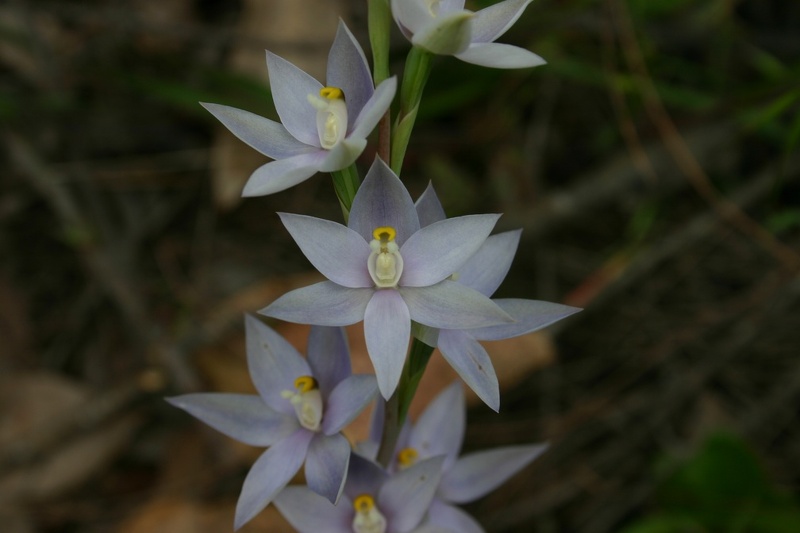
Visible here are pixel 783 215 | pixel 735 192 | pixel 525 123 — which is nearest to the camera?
pixel 783 215

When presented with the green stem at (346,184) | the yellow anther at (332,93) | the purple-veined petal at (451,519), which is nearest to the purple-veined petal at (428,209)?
the green stem at (346,184)

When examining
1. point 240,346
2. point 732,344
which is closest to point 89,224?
point 240,346

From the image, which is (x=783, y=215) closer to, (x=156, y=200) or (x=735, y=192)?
(x=735, y=192)

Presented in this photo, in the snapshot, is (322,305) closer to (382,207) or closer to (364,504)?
(382,207)

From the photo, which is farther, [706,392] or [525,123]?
[525,123]

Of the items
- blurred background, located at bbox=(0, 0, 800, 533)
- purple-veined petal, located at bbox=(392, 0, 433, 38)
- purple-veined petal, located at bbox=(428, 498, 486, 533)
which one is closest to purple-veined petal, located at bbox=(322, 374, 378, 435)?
purple-veined petal, located at bbox=(428, 498, 486, 533)

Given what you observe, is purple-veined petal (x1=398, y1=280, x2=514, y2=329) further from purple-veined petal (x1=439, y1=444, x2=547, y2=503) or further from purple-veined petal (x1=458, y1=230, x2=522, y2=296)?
purple-veined petal (x1=439, y1=444, x2=547, y2=503)
